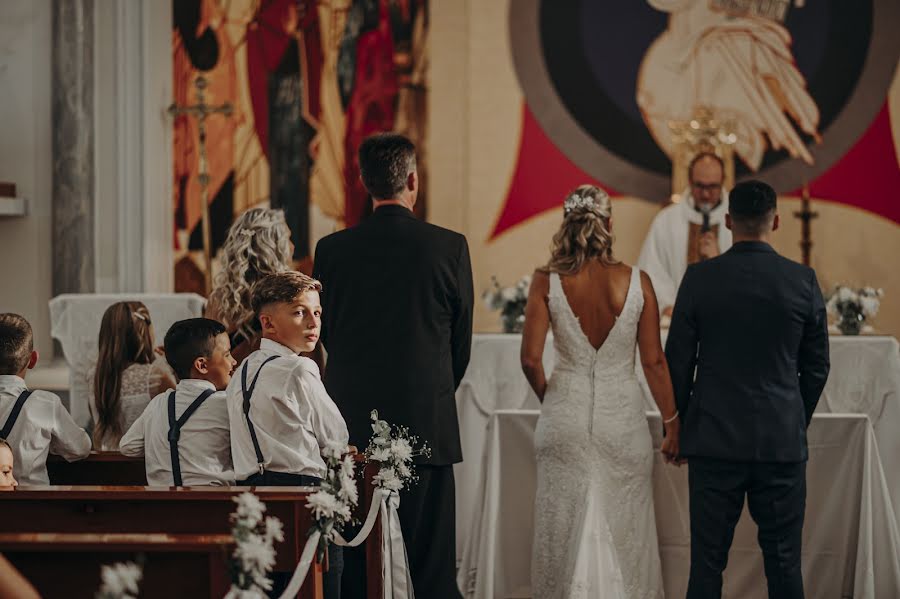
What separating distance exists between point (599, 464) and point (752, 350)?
0.78 m

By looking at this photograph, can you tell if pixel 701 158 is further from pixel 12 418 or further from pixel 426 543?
pixel 12 418

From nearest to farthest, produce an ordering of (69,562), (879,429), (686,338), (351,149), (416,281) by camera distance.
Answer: (69,562), (416,281), (686,338), (879,429), (351,149)

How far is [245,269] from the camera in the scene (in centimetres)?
423

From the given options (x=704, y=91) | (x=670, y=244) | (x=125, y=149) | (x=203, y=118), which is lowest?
(x=670, y=244)

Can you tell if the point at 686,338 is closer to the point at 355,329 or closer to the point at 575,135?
the point at 355,329

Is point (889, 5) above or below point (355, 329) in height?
above

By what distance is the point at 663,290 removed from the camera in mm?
7867

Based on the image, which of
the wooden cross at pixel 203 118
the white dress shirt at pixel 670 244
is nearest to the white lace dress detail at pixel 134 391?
the wooden cross at pixel 203 118

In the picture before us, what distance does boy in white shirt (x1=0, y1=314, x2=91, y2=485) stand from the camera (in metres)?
3.77

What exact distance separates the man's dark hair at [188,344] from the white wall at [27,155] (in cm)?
414

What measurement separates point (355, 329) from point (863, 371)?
2904 mm

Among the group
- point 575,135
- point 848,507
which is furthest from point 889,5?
point 848,507

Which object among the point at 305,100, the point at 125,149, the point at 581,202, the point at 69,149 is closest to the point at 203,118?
the point at 125,149

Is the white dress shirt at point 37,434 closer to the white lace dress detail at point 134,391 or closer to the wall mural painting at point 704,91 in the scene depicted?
the white lace dress detail at point 134,391
